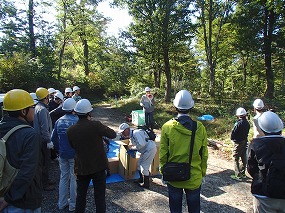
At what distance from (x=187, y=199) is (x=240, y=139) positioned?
3.33 meters

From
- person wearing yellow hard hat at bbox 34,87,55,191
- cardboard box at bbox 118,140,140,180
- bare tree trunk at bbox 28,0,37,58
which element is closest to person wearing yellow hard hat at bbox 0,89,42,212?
person wearing yellow hard hat at bbox 34,87,55,191

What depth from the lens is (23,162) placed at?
1947 mm

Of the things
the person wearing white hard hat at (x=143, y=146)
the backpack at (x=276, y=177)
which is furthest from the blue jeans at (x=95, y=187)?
the backpack at (x=276, y=177)

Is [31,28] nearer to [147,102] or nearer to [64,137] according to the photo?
[147,102]

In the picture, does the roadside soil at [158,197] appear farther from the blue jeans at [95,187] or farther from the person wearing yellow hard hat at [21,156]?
the person wearing yellow hard hat at [21,156]

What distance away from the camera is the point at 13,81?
51.8 feet

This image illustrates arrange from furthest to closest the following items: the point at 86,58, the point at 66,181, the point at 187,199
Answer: the point at 86,58
the point at 66,181
the point at 187,199

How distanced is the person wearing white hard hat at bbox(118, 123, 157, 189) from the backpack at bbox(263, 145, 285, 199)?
266 centimetres

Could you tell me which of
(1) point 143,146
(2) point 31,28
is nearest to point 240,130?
(1) point 143,146

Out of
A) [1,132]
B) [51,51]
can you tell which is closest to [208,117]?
[1,132]

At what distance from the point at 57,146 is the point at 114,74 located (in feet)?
62.7

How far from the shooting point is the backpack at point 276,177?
2.38 meters

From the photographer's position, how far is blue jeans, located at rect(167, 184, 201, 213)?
2859 millimetres

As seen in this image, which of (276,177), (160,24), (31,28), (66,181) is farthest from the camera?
(31,28)
